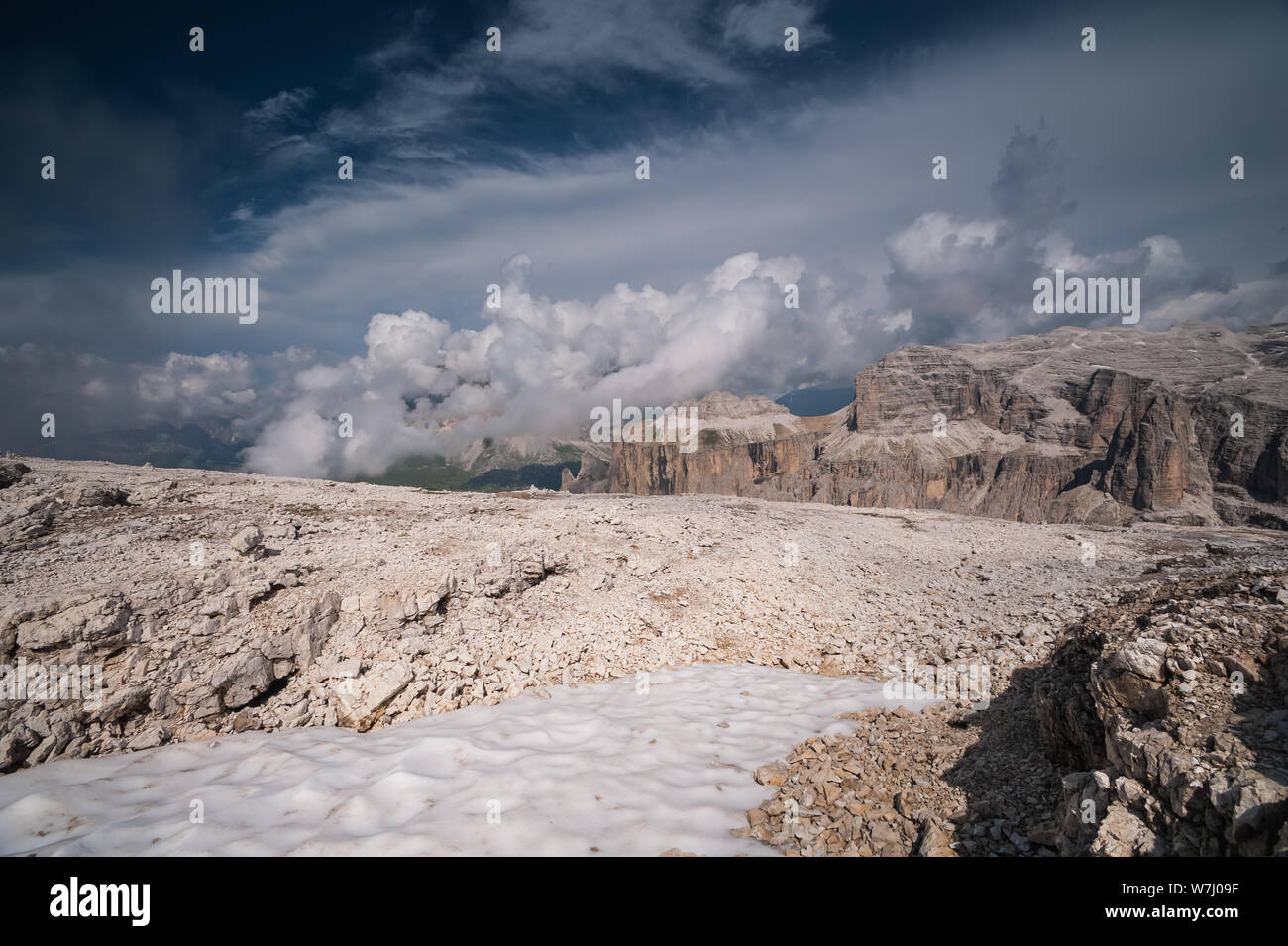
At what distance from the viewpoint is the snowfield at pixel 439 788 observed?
607 cm

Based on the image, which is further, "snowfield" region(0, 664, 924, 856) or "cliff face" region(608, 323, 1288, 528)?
"cliff face" region(608, 323, 1288, 528)

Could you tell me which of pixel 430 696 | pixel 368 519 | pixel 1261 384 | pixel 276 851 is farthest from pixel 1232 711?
pixel 1261 384

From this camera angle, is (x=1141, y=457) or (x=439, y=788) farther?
(x=1141, y=457)

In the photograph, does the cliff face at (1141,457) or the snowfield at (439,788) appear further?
the cliff face at (1141,457)

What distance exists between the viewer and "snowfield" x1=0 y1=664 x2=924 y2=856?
19.9 feet

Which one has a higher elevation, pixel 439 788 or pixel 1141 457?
pixel 1141 457

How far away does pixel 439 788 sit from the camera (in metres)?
7.22

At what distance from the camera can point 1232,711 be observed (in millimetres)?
4863

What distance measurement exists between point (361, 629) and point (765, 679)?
9.63 meters

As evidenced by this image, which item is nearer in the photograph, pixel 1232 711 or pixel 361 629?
pixel 1232 711
